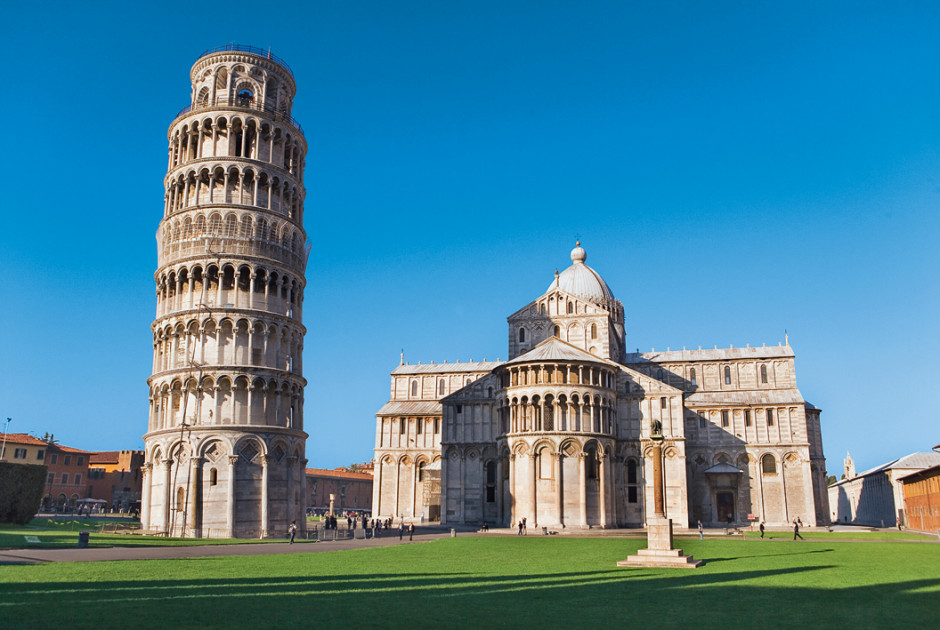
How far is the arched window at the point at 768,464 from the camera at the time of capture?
75.0 metres

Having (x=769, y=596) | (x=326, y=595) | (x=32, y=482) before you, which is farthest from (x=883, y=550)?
(x=32, y=482)

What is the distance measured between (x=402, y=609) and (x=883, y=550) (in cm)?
3202

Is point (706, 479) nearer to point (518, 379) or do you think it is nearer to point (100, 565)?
point (518, 379)

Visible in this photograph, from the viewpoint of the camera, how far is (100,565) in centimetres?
2780

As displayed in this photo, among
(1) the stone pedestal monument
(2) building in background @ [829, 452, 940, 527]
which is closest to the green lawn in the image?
(1) the stone pedestal monument

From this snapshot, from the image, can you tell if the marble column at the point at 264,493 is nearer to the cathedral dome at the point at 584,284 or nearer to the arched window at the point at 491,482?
the arched window at the point at 491,482

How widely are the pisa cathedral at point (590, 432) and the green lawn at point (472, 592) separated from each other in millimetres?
31414

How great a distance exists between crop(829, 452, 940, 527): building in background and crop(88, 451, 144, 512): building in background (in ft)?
316

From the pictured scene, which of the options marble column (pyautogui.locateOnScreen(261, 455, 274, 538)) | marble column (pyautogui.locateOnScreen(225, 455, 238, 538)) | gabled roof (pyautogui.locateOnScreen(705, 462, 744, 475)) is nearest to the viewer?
marble column (pyautogui.locateOnScreen(225, 455, 238, 538))

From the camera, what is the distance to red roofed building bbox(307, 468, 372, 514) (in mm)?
129625

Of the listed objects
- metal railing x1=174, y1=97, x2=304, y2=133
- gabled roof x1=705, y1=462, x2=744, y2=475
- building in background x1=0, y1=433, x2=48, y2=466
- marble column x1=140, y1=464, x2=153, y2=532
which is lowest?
marble column x1=140, y1=464, x2=153, y2=532

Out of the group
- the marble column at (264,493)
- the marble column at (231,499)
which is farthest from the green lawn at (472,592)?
the marble column at (264,493)

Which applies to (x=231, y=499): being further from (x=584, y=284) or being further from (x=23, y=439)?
(x=23, y=439)

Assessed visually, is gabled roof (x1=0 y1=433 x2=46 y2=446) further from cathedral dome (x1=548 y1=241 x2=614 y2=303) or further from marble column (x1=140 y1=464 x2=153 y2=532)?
cathedral dome (x1=548 y1=241 x2=614 y2=303)
